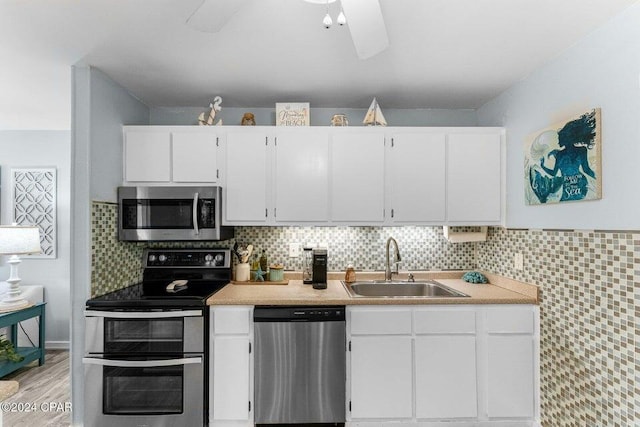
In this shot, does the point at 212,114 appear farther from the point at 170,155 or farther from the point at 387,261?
the point at 387,261

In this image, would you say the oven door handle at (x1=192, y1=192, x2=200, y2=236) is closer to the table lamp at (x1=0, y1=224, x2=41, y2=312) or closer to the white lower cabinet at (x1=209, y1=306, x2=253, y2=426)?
the white lower cabinet at (x1=209, y1=306, x2=253, y2=426)

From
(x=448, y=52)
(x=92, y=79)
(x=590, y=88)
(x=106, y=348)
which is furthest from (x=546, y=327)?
(x=92, y=79)

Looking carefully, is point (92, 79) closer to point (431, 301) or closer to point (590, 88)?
point (431, 301)

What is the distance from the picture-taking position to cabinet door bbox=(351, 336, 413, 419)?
2.43 meters

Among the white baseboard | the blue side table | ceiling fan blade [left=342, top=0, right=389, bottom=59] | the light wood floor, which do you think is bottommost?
the light wood floor

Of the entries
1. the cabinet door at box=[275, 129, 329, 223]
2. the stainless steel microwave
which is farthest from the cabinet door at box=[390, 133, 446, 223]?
the stainless steel microwave

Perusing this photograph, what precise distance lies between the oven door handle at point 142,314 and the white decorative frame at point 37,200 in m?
2.23

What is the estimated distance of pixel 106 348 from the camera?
Result: 235 centimetres

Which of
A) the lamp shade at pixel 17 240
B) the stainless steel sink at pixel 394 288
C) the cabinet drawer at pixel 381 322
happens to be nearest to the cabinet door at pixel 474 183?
the stainless steel sink at pixel 394 288

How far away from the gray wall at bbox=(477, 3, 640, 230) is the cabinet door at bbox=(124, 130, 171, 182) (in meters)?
2.62

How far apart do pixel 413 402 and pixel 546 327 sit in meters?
0.98

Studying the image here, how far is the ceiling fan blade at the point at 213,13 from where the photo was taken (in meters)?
1.33

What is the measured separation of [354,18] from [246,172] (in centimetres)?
166

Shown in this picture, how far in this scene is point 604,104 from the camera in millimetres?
1892
